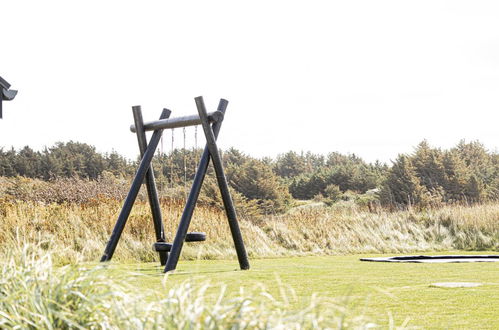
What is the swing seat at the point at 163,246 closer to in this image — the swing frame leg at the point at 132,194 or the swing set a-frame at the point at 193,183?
the swing set a-frame at the point at 193,183

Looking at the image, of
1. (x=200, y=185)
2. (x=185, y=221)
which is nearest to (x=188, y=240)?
(x=185, y=221)

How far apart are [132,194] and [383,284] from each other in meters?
2.95

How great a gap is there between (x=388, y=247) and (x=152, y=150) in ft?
22.0

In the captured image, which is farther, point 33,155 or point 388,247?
point 33,155

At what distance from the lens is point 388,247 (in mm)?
13391

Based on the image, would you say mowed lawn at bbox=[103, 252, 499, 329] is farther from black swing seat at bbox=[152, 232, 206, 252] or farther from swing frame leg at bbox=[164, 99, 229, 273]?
black swing seat at bbox=[152, 232, 206, 252]

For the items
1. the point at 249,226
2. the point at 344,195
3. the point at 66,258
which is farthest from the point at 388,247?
the point at 344,195

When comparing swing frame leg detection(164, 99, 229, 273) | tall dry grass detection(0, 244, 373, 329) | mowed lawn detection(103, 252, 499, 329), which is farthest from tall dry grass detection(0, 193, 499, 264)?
tall dry grass detection(0, 244, 373, 329)

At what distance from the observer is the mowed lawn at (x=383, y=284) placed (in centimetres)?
525

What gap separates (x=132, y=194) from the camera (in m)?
7.92

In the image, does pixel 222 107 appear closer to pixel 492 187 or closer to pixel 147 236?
pixel 147 236

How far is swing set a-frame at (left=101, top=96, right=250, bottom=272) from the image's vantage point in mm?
7590

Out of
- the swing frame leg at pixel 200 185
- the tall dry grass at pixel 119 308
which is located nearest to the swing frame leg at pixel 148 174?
the swing frame leg at pixel 200 185

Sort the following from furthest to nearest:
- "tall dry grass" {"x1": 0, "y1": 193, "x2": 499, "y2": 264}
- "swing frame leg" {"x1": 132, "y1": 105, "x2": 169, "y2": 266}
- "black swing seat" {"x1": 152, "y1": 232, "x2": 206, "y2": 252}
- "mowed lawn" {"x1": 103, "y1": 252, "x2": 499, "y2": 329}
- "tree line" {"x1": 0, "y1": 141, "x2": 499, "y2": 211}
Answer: "tree line" {"x1": 0, "y1": 141, "x2": 499, "y2": 211} → "tall dry grass" {"x1": 0, "y1": 193, "x2": 499, "y2": 264} → "swing frame leg" {"x1": 132, "y1": 105, "x2": 169, "y2": 266} → "black swing seat" {"x1": 152, "y1": 232, "x2": 206, "y2": 252} → "mowed lawn" {"x1": 103, "y1": 252, "x2": 499, "y2": 329}
